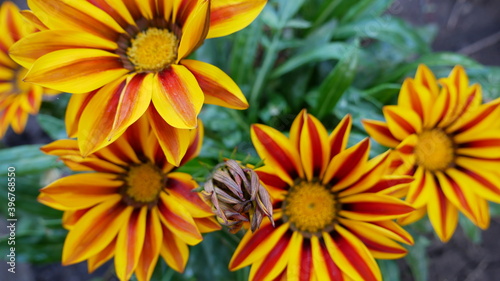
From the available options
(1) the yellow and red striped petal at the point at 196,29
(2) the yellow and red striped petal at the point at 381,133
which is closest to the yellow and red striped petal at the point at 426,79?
(2) the yellow and red striped petal at the point at 381,133

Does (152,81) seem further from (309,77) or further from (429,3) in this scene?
(429,3)

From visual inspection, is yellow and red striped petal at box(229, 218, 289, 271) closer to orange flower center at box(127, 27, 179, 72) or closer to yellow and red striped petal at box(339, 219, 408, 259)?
yellow and red striped petal at box(339, 219, 408, 259)

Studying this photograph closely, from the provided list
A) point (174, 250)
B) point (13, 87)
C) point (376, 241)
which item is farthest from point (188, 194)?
point (13, 87)

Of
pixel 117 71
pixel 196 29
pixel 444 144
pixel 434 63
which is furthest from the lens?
pixel 434 63

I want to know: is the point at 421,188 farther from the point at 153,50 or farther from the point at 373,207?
the point at 153,50

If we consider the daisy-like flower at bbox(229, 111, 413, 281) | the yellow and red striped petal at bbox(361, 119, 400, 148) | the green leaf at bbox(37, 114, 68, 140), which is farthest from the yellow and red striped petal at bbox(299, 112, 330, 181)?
the green leaf at bbox(37, 114, 68, 140)

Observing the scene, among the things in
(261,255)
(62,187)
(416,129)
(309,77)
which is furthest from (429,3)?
(62,187)
